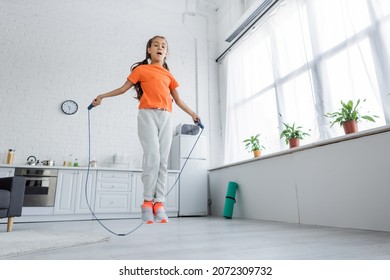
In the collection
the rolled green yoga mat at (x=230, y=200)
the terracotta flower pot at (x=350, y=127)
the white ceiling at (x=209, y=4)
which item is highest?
the white ceiling at (x=209, y=4)

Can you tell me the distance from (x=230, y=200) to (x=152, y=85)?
7.61 ft

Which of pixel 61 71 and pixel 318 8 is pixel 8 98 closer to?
pixel 61 71

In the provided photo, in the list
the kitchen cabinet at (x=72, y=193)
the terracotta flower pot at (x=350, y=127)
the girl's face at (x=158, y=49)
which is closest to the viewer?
the girl's face at (x=158, y=49)

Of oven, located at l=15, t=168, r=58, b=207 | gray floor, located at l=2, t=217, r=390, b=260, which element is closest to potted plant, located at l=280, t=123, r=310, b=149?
gray floor, located at l=2, t=217, r=390, b=260

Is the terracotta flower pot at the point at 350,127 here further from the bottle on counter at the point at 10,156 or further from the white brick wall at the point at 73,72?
the bottle on counter at the point at 10,156

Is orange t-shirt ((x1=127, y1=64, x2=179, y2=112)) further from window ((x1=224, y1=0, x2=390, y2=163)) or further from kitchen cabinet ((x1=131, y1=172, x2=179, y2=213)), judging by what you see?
kitchen cabinet ((x1=131, y1=172, x2=179, y2=213))

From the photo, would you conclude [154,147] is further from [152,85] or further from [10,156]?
[10,156]

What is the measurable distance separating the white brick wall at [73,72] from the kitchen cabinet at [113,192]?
611 mm

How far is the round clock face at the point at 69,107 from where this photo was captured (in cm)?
435

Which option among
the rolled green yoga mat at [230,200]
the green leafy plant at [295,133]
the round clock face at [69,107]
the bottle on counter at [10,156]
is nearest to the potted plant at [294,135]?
the green leafy plant at [295,133]

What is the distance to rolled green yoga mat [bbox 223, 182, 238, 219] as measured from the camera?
3.62 m

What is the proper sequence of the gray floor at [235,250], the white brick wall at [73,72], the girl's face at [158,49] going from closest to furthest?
the gray floor at [235,250], the girl's face at [158,49], the white brick wall at [73,72]

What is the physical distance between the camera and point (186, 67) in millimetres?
5324

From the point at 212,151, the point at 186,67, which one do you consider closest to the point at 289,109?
the point at 212,151
